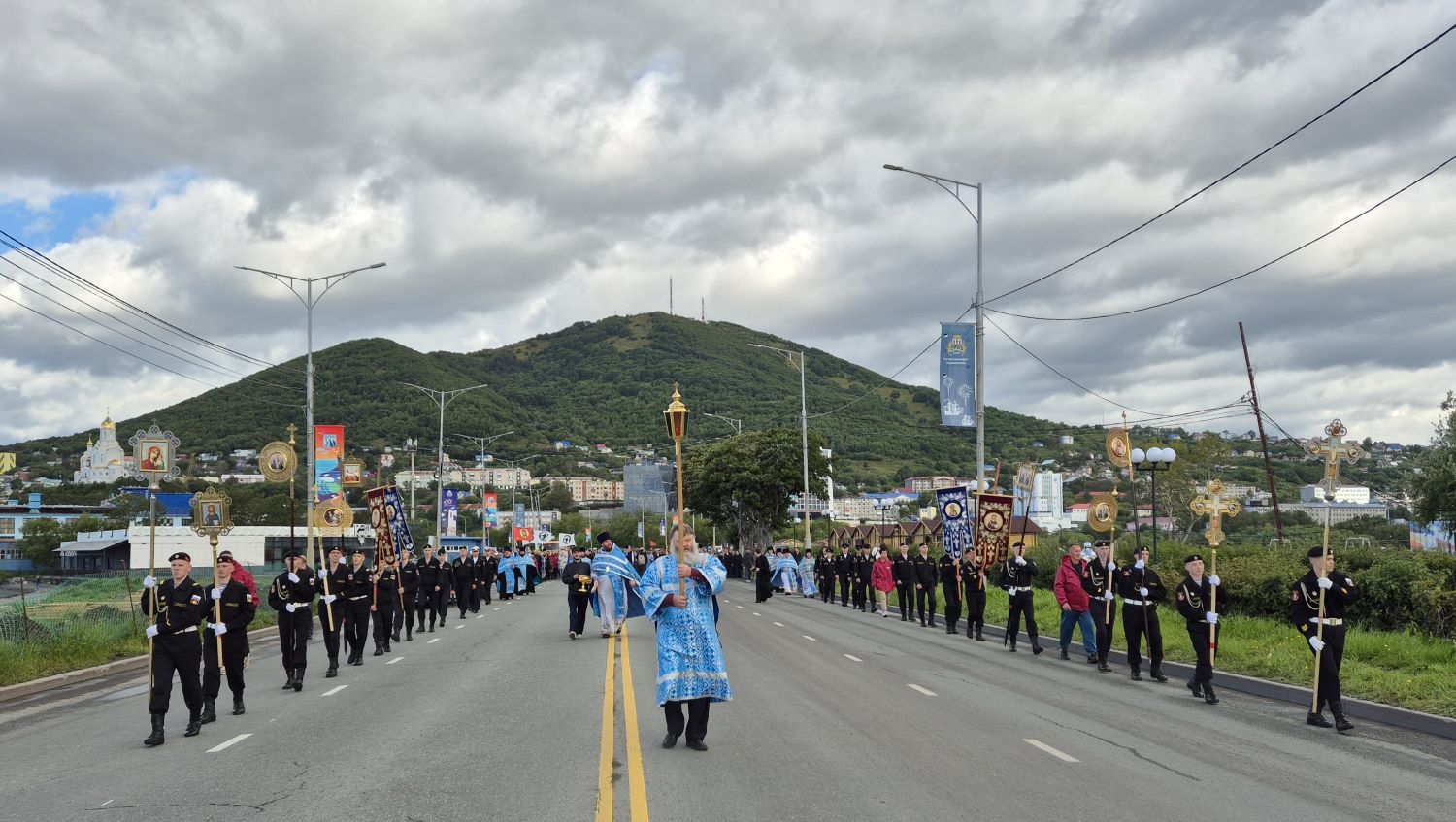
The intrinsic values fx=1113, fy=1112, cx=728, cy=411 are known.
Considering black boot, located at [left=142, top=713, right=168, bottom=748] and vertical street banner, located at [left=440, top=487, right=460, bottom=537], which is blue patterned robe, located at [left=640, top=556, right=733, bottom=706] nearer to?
black boot, located at [left=142, top=713, right=168, bottom=748]

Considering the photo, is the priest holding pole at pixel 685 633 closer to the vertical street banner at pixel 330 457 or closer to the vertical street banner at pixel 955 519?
the vertical street banner at pixel 955 519

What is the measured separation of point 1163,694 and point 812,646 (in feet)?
25.1

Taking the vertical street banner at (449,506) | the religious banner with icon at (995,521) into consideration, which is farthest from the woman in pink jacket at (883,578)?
the vertical street banner at (449,506)

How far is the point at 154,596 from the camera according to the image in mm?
11352

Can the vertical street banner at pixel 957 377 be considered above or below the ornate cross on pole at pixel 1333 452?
above

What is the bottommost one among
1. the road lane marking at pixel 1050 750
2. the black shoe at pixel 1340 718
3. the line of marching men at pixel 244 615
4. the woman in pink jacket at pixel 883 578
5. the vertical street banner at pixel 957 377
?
the woman in pink jacket at pixel 883 578

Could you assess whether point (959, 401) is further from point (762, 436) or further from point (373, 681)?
point (762, 436)

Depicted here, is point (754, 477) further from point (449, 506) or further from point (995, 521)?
point (995, 521)

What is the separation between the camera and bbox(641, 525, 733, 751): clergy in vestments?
9211mm

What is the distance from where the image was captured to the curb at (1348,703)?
1140 cm

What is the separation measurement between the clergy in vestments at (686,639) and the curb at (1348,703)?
7.44 meters

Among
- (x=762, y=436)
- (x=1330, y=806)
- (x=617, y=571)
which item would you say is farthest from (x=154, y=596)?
(x=762, y=436)

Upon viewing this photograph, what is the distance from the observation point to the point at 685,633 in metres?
9.26

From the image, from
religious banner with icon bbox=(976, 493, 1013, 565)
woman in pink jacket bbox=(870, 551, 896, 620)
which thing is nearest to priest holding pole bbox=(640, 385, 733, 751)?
religious banner with icon bbox=(976, 493, 1013, 565)
